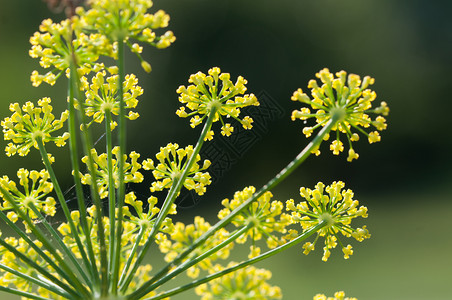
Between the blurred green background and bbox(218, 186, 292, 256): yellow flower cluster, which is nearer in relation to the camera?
bbox(218, 186, 292, 256): yellow flower cluster

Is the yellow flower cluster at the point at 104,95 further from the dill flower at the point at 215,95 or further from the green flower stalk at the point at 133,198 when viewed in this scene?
the dill flower at the point at 215,95

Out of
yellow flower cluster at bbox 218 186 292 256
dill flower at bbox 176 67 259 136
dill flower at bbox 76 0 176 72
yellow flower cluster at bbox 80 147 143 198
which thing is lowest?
yellow flower cluster at bbox 218 186 292 256

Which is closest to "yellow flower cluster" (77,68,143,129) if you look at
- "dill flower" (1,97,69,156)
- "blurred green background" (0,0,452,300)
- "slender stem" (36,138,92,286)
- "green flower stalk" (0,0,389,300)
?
"green flower stalk" (0,0,389,300)

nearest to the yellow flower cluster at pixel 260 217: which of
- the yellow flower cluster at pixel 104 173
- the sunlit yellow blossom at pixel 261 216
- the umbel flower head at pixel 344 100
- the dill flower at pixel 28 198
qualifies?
the sunlit yellow blossom at pixel 261 216

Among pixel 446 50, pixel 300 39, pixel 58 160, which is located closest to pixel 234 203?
pixel 58 160

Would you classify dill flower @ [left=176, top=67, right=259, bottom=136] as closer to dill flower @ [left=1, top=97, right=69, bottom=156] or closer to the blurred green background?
dill flower @ [left=1, top=97, right=69, bottom=156]

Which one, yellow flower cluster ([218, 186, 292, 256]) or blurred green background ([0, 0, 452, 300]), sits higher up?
blurred green background ([0, 0, 452, 300])
